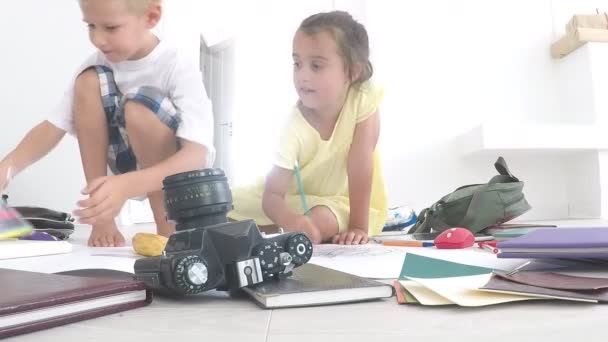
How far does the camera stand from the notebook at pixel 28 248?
874 millimetres

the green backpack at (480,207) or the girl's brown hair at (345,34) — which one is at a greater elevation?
the girl's brown hair at (345,34)

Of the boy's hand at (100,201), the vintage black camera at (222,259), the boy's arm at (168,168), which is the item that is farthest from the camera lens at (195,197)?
the boy's arm at (168,168)

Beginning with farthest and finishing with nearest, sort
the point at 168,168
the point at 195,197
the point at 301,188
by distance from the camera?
the point at 301,188 → the point at 168,168 → the point at 195,197

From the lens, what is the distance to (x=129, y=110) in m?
1.15

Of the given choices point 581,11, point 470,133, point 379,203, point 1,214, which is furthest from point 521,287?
point 581,11

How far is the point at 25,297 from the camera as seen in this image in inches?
14.7

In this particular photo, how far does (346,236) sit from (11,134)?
3.79 feet

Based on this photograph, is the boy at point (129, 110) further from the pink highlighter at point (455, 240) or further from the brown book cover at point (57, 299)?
the brown book cover at point (57, 299)

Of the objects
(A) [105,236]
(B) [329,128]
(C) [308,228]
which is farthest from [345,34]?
(A) [105,236]

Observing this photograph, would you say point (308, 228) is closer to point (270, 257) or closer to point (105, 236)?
point (105, 236)

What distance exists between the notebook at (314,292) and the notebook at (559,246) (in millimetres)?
133

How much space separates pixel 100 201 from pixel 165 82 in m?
0.48

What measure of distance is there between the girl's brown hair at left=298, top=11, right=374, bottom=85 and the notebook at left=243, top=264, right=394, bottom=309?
931 mm

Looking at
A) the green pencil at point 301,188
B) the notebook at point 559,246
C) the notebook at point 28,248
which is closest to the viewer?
the notebook at point 559,246
